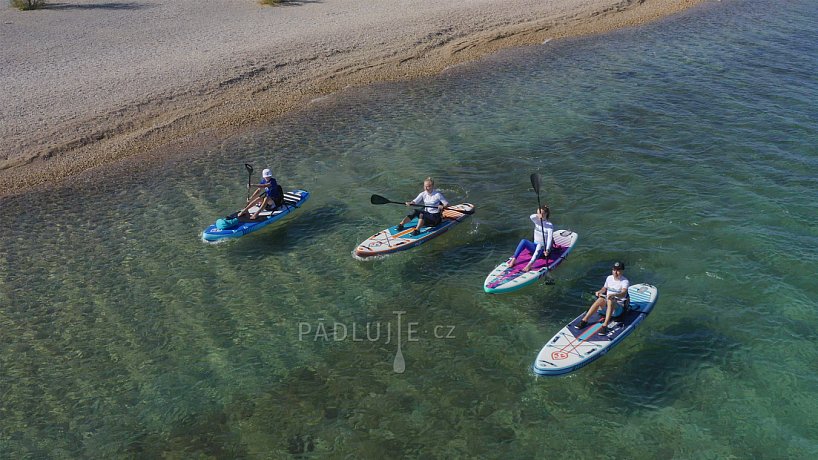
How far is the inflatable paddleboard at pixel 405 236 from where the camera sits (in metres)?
18.3

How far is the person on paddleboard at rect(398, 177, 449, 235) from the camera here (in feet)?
61.9

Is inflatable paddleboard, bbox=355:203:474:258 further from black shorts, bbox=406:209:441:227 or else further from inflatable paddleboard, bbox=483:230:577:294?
inflatable paddleboard, bbox=483:230:577:294

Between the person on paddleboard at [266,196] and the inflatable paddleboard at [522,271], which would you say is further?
the person on paddleboard at [266,196]

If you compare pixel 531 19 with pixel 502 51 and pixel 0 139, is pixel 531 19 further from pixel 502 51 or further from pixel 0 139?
pixel 0 139

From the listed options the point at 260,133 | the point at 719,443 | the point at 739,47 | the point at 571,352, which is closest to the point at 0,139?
the point at 260,133

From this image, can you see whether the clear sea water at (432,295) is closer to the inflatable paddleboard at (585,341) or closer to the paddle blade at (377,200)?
the inflatable paddleboard at (585,341)

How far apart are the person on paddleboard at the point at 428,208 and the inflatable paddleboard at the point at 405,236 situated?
143 mm

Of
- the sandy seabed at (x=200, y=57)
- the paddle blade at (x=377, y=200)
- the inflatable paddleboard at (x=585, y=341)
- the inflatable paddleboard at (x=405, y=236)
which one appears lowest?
the inflatable paddleboard at (x=585, y=341)

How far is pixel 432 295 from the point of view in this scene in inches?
659

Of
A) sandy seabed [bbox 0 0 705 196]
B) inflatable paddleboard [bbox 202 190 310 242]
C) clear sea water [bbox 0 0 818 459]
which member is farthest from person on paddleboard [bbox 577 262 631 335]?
sandy seabed [bbox 0 0 705 196]

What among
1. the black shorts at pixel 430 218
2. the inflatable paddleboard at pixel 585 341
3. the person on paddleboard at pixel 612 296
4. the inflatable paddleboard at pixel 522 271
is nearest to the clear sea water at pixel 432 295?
the inflatable paddleboard at pixel 585 341

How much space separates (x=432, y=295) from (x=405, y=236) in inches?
99.6

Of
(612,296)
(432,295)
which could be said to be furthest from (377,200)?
(612,296)

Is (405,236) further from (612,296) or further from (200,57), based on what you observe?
(200,57)
